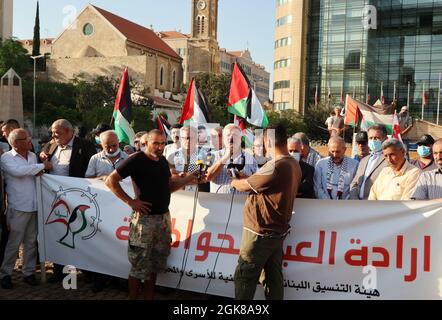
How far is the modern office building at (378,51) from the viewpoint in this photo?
217ft

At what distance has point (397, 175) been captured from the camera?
515cm

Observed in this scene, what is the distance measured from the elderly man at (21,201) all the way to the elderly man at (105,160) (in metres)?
0.54

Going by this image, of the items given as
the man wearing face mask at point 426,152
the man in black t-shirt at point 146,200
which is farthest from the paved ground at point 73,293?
the man wearing face mask at point 426,152

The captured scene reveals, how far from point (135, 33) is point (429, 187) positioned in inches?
3177

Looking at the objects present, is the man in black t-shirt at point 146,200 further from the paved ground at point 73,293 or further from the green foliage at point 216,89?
the green foliage at point 216,89

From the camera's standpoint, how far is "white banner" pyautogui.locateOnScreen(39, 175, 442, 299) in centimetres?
474

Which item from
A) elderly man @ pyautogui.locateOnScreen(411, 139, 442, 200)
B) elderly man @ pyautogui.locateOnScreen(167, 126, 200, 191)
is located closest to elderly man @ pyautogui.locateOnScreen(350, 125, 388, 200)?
elderly man @ pyautogui.locateOnScreen(411, 139, 442, 200)

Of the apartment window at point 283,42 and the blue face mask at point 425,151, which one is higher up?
the apartment window at point 283,42

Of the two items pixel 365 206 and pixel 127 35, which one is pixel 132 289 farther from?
pixel 127 35

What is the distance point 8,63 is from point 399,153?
59796 millimetres

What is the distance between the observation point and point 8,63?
5762 cm

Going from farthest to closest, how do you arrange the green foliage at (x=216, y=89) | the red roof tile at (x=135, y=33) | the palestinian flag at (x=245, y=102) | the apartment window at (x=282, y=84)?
the red roof tile at (x=135, y=33), the apartment window at (x=282, y=84), the green foliage at (x=216, y=89), the palestinian flag at (x=245, y=102)

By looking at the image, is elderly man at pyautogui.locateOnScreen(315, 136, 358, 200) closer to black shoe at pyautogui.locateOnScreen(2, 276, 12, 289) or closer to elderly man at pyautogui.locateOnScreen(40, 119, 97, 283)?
elderly man at pyautogui.locateOnScreen(40, 119, 97, 283)

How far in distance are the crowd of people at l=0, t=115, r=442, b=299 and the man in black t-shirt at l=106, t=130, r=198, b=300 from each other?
0.03ft
